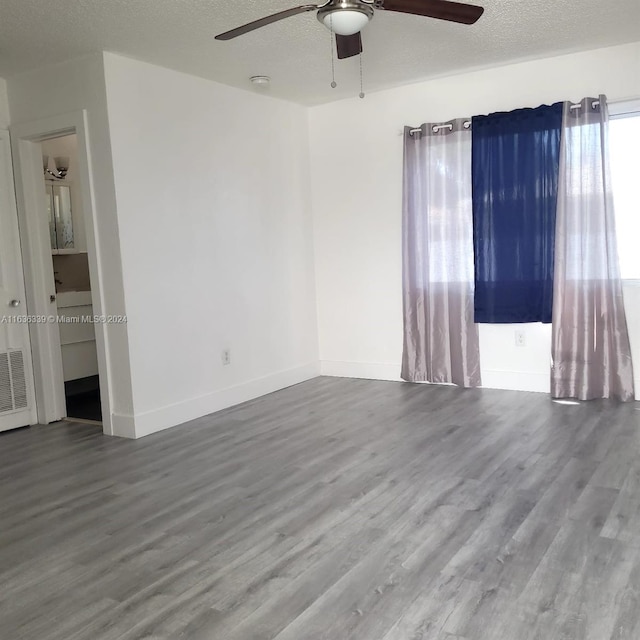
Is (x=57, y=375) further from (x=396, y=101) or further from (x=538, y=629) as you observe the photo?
(x=538, y=629)

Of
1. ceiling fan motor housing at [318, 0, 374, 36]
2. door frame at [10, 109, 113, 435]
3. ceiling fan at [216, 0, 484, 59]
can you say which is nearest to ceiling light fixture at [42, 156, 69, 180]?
door frame at [10, 109, 113, 435]

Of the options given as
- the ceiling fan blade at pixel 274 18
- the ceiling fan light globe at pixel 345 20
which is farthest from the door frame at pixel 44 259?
the ceiling fan light globe at pixel 345 20

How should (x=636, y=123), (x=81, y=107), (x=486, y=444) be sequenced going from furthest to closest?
(x=636, y=123) → (x=81, y=107) → (x=486, y=444)

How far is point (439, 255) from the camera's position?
5.09 metres

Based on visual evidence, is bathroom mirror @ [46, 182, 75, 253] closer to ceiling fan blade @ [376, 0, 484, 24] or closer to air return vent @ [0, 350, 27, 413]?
air return vent @ [0, 350, 27, 413]

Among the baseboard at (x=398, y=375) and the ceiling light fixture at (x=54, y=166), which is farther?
the ceiling light fixture at (x=54, y=166)

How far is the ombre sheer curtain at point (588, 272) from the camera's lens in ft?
14.4

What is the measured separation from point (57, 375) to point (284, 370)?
1788 mm

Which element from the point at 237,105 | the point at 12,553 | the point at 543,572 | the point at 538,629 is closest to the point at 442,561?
the point at 543,572

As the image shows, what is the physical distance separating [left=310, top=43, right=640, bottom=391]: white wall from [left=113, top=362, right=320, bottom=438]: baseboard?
Result: 521mm

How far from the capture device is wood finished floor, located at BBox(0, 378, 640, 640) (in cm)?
200

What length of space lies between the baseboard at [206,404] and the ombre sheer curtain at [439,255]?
3.48ft

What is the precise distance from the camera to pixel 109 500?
10.1 feet

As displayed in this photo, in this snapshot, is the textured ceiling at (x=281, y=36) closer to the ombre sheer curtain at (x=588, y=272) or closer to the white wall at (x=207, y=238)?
the white wall at (x=207, y=238)
